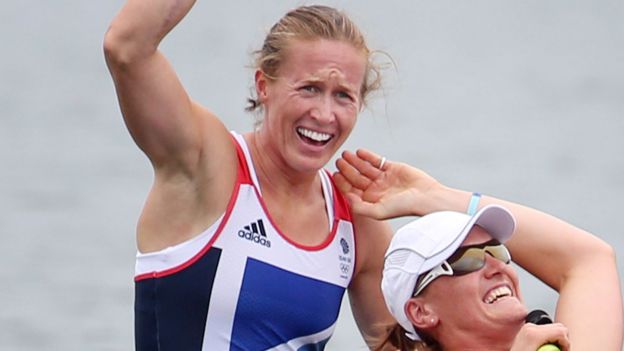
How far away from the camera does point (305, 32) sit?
5020 millimetres

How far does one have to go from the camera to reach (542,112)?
13.6 meters

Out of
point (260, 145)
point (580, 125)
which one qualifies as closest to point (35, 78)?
point (580, 125)

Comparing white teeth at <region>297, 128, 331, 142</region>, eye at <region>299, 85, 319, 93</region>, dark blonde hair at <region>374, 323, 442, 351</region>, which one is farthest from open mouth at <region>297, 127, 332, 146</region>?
dark blonde hair at <region>374, 323, 442, 351</region>

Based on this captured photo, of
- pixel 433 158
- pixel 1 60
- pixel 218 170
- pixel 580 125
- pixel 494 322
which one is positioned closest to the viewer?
pixel 494 322

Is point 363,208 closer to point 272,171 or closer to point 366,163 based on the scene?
point 366,163

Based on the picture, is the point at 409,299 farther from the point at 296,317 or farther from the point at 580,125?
the point at 580,125

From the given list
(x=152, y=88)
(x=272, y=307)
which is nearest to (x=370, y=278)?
(x=272, y=307)

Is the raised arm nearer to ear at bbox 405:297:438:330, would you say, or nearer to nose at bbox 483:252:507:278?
ear at bbox 405:297:438:330

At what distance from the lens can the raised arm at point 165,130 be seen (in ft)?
15.1

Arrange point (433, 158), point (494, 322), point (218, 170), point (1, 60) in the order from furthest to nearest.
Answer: point (1, 60)
point (433, 158)
point (218, 170)
point (494, 322)

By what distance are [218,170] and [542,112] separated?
892 centimetres

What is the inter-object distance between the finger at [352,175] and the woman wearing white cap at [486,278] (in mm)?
112

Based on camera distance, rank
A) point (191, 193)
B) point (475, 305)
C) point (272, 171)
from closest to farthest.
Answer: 1. point (475, 305)
2. point (191, 193)
3. point (272, 171)

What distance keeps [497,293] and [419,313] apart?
0.21 metres
